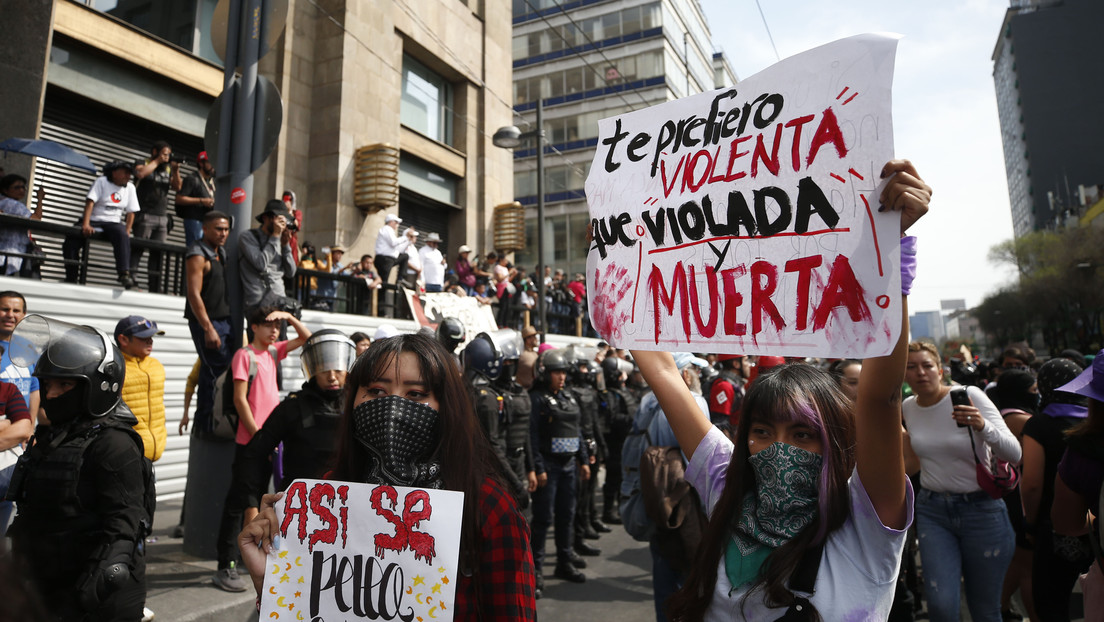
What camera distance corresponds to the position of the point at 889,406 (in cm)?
161

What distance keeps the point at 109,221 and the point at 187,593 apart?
550 cm

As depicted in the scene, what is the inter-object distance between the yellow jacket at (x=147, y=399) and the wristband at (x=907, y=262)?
4598 millimetres

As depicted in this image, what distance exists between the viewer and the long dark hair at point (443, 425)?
179cm

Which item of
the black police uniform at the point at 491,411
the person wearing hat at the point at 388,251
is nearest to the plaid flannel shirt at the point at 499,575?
the black police uniform at the point at 491,411

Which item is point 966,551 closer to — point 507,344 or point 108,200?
point 507,344

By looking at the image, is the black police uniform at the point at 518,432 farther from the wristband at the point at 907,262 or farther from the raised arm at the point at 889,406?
the wristband at the point at 907,262

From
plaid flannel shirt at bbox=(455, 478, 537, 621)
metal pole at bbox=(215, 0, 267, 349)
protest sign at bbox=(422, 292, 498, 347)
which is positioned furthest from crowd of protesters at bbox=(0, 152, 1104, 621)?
protest sign at bbox=(422, 292, 498, 347)

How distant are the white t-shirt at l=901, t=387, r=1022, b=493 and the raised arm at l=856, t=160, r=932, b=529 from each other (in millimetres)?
2623

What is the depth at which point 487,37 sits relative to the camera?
21.1 m

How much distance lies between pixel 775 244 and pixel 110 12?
14725 mm

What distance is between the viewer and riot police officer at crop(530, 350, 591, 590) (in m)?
6.22

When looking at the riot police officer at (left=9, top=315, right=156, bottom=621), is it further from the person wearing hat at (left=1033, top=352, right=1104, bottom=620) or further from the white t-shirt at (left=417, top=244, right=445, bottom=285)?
the white t-shirt at (left=417, top=244, right=445, bottom=285)

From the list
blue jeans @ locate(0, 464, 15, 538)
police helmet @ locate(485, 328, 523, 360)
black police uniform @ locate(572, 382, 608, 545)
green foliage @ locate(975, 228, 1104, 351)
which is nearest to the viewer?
blue jeans @ locate(0, 464, 15, 538)

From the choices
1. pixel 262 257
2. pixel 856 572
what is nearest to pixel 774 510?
pixel 856 572
